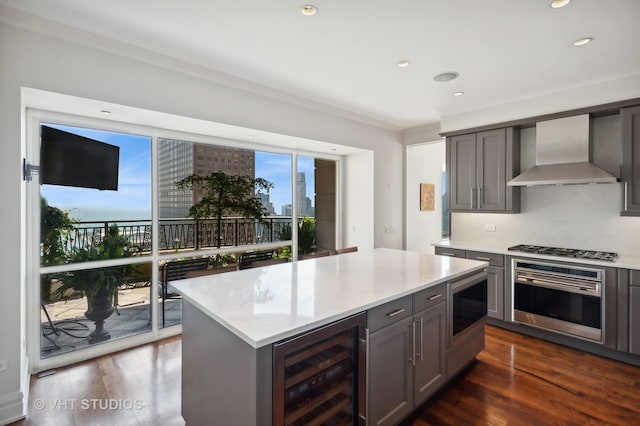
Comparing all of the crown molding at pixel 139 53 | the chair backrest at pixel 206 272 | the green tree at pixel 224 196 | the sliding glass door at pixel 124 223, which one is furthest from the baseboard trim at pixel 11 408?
the crown molding at pixel 139 53

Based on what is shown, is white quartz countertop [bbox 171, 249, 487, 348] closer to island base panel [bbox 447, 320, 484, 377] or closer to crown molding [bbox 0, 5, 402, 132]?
island base panel [bbox 447, 320, 484, 377]

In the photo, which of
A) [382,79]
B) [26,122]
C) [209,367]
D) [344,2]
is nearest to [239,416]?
[209,367]

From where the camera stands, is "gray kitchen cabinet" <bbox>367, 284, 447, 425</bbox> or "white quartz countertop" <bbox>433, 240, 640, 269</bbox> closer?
"gray kitchen cabinet" <bbox>367, 284, 447, 425</bbox>

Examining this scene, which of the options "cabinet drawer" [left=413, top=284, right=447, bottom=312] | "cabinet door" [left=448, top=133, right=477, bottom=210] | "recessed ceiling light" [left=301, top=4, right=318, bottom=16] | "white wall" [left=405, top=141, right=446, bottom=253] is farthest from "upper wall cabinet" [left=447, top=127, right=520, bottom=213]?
"recessed ceiling light" [left=301, top=4, right=318, bottom=16]

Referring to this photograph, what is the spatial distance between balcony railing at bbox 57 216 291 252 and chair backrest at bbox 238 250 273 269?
144 mm

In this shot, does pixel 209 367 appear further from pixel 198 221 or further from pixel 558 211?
pixel 558 211

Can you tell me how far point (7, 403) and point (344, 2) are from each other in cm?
342

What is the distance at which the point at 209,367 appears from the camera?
1.62 meters

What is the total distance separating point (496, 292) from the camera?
361cm

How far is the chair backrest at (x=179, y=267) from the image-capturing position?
3438 millimetres

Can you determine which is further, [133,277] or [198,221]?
[198,221]

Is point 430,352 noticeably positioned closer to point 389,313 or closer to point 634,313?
point 389,313

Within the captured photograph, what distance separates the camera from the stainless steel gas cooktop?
10.1 feet

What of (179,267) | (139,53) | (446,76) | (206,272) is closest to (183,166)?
(179,267)
